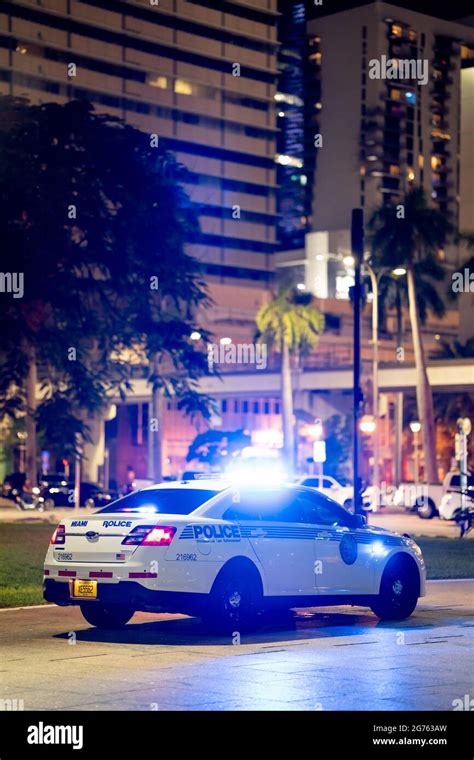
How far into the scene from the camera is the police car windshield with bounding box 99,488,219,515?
51.3 feet

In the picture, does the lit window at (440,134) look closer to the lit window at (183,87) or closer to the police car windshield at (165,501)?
the lit window at (183,87)

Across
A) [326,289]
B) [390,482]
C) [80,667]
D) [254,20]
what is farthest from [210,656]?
[254,20]

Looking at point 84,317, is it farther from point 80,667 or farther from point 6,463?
point 6,463

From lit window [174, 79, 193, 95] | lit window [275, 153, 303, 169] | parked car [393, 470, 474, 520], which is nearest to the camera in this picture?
parked car [393, 470, 474, 520]

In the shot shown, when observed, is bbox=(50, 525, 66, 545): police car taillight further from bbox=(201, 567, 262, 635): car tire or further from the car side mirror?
the car side mirror

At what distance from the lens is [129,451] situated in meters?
101

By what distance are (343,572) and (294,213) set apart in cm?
16527

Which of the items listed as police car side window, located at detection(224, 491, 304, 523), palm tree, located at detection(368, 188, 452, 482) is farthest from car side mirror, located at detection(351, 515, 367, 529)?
palm tree, located at detection(368, 188, 452, 482)

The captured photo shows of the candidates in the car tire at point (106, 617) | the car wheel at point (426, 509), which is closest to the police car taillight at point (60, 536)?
the car tire at point (106, 617)

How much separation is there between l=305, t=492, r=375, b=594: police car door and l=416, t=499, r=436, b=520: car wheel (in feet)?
127

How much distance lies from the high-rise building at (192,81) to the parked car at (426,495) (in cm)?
8826

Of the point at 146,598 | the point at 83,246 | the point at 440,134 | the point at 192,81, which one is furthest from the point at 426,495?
the point at 440,134

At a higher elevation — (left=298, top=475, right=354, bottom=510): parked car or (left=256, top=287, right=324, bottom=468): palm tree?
(left=256, top=287, right=324, bottom=468): palm tree

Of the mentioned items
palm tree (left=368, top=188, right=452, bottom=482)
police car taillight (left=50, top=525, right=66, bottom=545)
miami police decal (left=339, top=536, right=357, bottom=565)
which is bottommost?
miami police decal (left=339, top=536, right=357, bottom=565)
